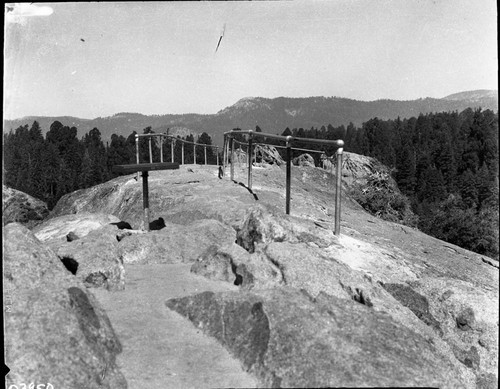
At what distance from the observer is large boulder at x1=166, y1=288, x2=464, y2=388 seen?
145 inches

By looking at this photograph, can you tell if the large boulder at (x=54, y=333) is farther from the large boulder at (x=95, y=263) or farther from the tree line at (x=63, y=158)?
the tree line at (x=63, y=158)

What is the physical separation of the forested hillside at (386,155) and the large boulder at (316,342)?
72341mm

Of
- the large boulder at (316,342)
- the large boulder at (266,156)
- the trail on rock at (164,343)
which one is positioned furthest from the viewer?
the large boulder at (266,156)

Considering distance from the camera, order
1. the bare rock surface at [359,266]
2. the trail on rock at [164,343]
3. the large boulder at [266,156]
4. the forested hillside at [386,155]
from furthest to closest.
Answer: the forested hillside at [386,155] → the large boulder at [266,156] → the bare rock surface at [359,266] → the trail on rock at [164,343]

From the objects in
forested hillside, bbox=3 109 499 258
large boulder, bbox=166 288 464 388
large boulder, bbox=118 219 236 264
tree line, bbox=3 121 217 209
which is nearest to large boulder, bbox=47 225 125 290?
large boulder, bbox=118 219 236 264

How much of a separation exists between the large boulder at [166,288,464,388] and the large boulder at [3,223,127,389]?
1012mm

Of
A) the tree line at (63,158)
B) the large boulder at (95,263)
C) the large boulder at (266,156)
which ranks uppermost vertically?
the large boulder at (95,263)

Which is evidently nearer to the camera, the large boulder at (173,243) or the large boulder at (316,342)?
the large boulder at (316,342)

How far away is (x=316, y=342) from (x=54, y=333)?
2.18m

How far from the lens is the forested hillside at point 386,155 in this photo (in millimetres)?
92625

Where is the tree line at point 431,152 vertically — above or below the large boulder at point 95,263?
below

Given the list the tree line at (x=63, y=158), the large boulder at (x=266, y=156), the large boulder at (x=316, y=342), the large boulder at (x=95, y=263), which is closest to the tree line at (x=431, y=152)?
the tree line at (x=63, y=158)

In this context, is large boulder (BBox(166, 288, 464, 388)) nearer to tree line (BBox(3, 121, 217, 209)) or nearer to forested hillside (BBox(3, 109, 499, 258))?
forested hillside (BBox(3, 109, 499, 258))

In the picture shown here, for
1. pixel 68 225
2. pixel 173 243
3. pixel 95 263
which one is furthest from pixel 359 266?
pixel 68 225
